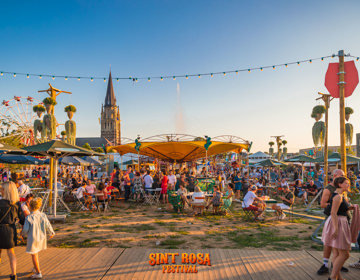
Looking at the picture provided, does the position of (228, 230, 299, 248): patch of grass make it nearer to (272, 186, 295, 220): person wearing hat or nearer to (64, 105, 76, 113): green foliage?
(272, 186, 295, 220): person wearing hat

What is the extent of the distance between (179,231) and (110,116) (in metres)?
105

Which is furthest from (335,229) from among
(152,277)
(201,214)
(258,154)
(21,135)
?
(21,135)

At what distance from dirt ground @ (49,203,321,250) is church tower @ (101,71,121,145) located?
335 feet

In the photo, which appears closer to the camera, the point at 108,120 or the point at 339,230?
the point at 339,230

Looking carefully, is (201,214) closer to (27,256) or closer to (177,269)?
(177,269)

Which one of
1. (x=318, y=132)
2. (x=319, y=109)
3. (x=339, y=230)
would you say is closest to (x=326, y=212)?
(x=339, y=230)

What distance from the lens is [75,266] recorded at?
13.2ft

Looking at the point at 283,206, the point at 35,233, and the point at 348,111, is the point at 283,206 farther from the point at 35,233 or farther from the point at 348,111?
the point at 348,111

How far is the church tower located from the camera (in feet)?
347

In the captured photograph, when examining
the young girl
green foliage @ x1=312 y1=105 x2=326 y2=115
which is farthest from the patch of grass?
green foliage @ x1=312 y1=105 x2=326 y2=115

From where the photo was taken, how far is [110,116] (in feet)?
349

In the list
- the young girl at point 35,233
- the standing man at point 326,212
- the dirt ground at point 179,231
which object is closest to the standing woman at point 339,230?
the standing man at point 326,212

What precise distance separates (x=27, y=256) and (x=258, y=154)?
2162cm

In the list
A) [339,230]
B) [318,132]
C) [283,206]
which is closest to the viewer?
[339,230]
